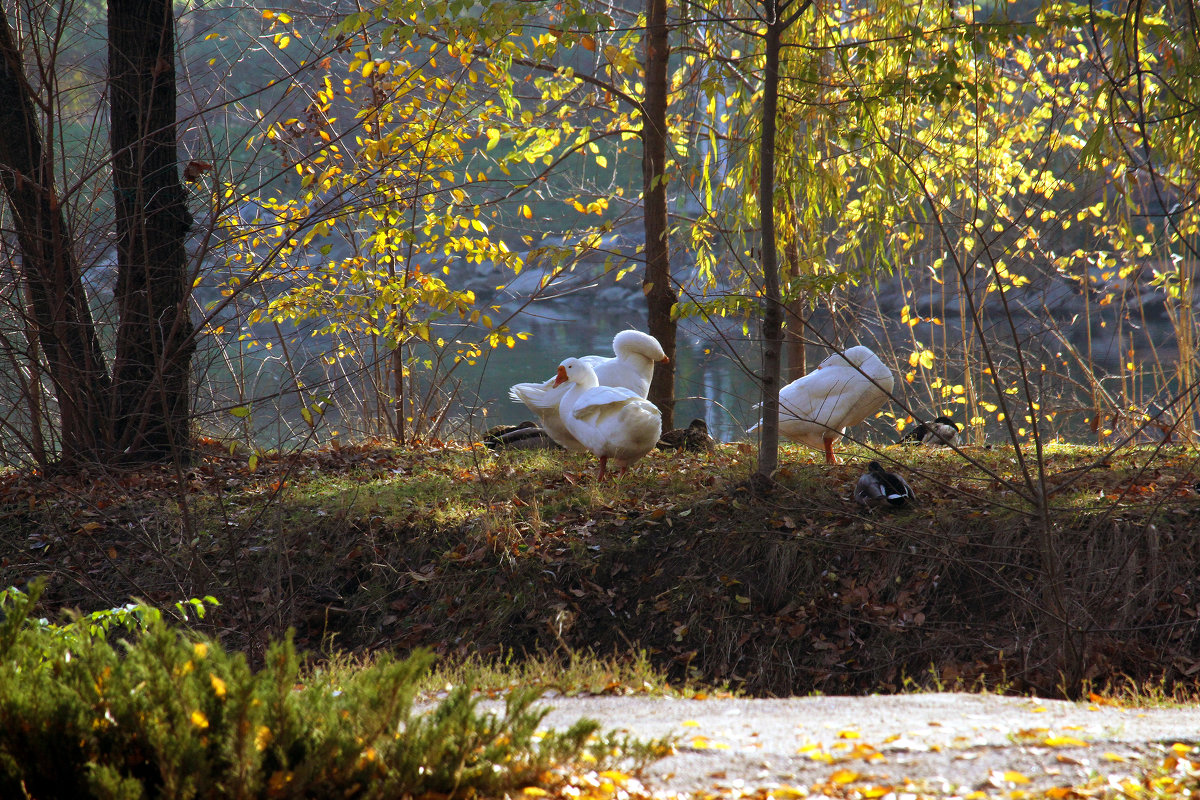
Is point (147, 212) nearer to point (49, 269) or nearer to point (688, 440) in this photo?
point (49, 269)

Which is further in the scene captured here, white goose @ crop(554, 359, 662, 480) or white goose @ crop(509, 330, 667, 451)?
white goose @ crop(509, 330, 667, 451)

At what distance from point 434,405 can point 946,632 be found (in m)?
6.94

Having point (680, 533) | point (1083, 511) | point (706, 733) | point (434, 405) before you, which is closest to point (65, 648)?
point (706, 733)

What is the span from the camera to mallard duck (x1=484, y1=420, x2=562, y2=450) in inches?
312

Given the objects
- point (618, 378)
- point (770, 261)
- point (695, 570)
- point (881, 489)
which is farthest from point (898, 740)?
point (618, 378)

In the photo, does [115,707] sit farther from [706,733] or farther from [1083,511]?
[1083,511]

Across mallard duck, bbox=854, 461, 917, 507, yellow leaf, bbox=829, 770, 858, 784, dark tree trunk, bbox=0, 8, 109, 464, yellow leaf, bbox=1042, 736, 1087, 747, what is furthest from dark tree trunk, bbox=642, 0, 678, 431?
yellow leaf, bbox=829, 770, 858, 784

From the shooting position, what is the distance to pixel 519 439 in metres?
8.06

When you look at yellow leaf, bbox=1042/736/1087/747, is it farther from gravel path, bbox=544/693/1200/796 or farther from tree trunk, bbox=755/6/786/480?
tree trunk, bbox=755/6/786/480

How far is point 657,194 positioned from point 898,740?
5437mm

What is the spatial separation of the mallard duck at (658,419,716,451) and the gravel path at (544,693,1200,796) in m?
4.23

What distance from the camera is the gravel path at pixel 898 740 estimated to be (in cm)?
234

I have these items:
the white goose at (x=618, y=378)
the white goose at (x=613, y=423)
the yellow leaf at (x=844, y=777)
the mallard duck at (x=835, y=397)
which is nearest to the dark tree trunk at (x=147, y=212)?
the white goose at (x=618, y=378)

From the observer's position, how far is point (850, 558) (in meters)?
4.89
